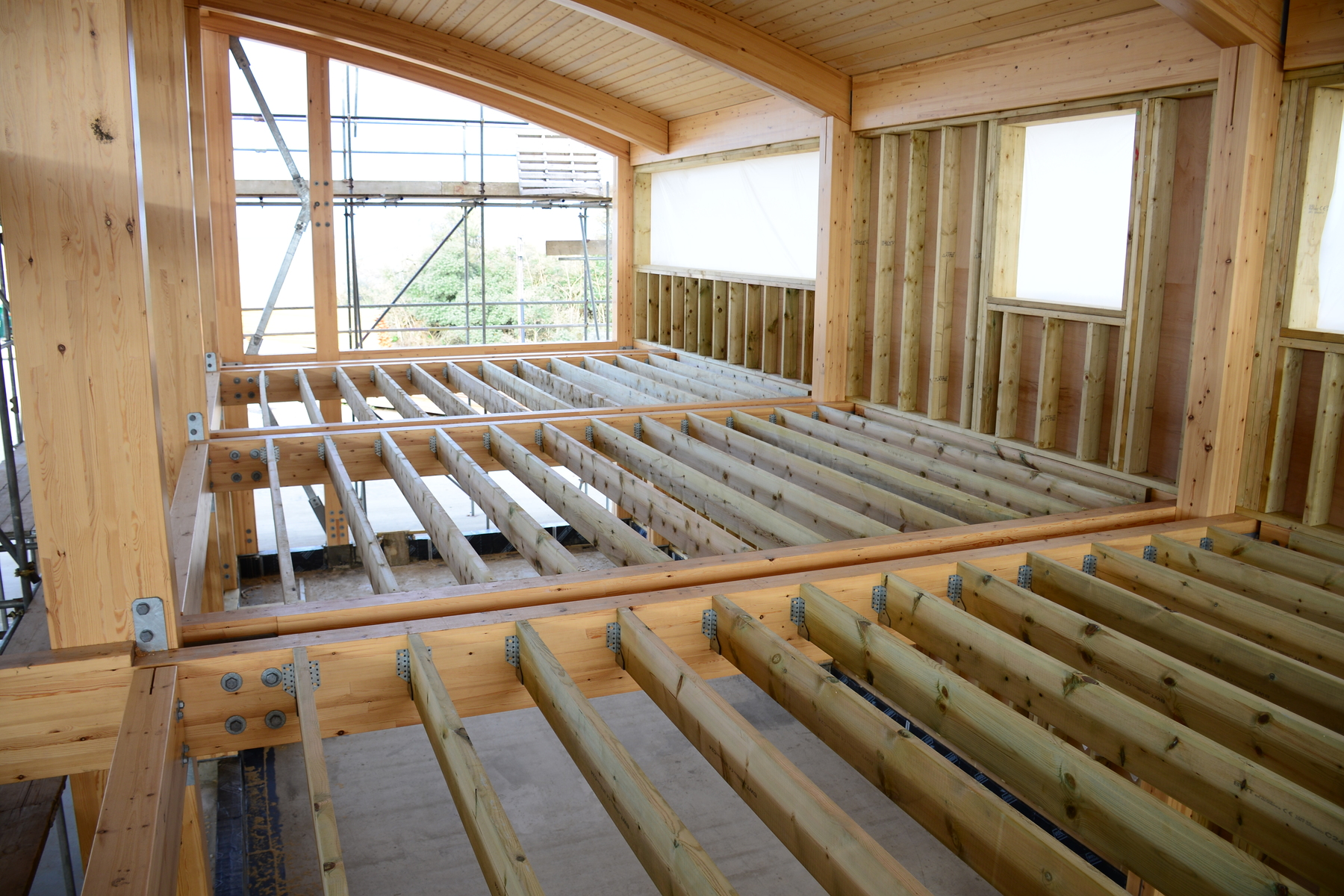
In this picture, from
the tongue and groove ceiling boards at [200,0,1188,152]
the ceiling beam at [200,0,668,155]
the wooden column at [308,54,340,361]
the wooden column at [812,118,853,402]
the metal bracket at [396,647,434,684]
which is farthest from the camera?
the wooden column at [308,54,340,361]

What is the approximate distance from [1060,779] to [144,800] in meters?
1.86

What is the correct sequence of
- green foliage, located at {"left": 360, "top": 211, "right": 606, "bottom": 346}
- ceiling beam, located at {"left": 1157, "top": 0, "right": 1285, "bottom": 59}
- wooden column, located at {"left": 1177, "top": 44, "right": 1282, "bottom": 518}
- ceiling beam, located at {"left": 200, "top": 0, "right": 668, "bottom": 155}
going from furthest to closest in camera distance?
green foliage, located at {"left": 360, "top": 211, "right": 606, "bottom": 346} < ceiling beam, located at {"left": 200, "top": 0, "right": 668, "bottom": 155} < wooden column, located at {"left": 1177, "top": 44, "right": 1282, "bottom": 518} < ceiling beam, located at {"left": 1157, "top": 0, "right": 1285, "bottom": 59}

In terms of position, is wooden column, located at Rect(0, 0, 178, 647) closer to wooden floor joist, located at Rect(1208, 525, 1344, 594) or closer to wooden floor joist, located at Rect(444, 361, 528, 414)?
wooden floor joist, located at Rect(444, 361, 528, 414)

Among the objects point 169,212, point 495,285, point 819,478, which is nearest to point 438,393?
point 169,212

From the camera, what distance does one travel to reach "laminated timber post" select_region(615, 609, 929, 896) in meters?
1.69

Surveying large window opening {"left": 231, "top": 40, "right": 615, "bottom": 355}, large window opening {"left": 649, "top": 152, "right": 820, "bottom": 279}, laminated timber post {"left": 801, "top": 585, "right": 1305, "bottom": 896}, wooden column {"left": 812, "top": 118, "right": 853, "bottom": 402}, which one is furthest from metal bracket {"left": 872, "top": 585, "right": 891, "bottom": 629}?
large window opening {"left": 231, "top": 40, "right": 615, "bottom": 355}

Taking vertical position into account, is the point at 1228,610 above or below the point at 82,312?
below

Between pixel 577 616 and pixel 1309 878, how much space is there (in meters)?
1.81

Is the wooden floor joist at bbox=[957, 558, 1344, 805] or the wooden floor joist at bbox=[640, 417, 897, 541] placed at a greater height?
the wooden floor joist at bbox=[640, 417, 897, 541]

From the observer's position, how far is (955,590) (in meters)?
3.16

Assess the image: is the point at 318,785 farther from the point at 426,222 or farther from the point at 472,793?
the point at 426,222

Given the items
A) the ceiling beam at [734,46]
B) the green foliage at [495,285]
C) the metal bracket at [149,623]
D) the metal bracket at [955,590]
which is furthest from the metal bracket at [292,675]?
the green foliage at [495,285]

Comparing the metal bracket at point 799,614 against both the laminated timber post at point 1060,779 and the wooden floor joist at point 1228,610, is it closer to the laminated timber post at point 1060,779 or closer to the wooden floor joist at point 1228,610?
the laminated timber post at point 1060,779

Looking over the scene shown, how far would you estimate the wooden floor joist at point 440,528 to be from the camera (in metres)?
3.25
